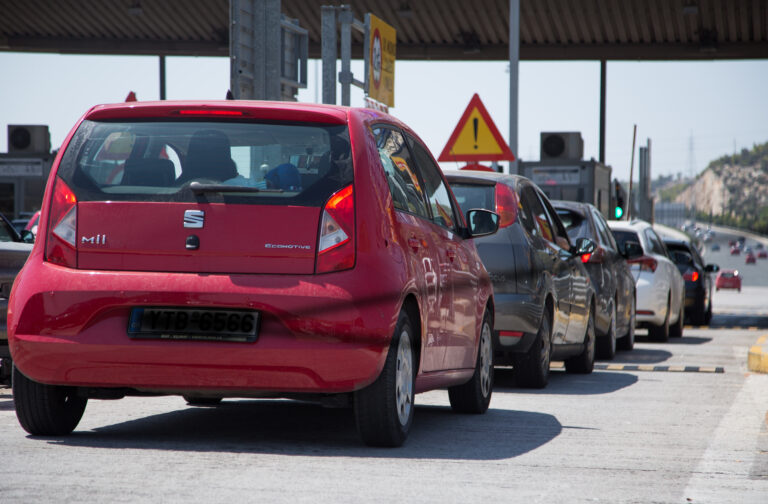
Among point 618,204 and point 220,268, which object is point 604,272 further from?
point 618,204

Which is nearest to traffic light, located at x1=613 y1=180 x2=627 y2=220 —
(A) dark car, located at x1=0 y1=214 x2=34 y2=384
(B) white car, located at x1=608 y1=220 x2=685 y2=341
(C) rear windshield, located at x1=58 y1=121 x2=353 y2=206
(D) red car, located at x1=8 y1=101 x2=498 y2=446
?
(B) white car, located at x1=608 y1=220 x2=685 y2=341

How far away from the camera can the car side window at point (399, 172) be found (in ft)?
22.3

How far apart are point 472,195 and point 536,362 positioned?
135 centimetres

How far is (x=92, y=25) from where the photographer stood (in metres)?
31.6

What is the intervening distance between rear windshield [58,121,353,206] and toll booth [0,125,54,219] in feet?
72.6

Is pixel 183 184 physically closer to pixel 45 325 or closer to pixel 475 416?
pixel 45 325

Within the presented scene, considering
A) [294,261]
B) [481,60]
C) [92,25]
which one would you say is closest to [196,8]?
[92,25]

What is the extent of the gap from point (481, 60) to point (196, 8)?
6.50 m

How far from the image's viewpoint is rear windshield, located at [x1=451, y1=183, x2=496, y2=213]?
10266 mm

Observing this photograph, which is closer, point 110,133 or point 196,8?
point 110,133

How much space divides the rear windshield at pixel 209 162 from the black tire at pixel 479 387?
2.18 m

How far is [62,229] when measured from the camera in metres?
6.41

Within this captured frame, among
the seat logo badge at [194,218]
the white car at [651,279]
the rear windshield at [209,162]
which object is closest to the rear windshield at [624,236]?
the white car at [651,279]

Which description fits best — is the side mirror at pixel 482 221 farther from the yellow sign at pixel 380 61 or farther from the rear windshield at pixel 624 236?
the rear windshield at pixel 624 236
